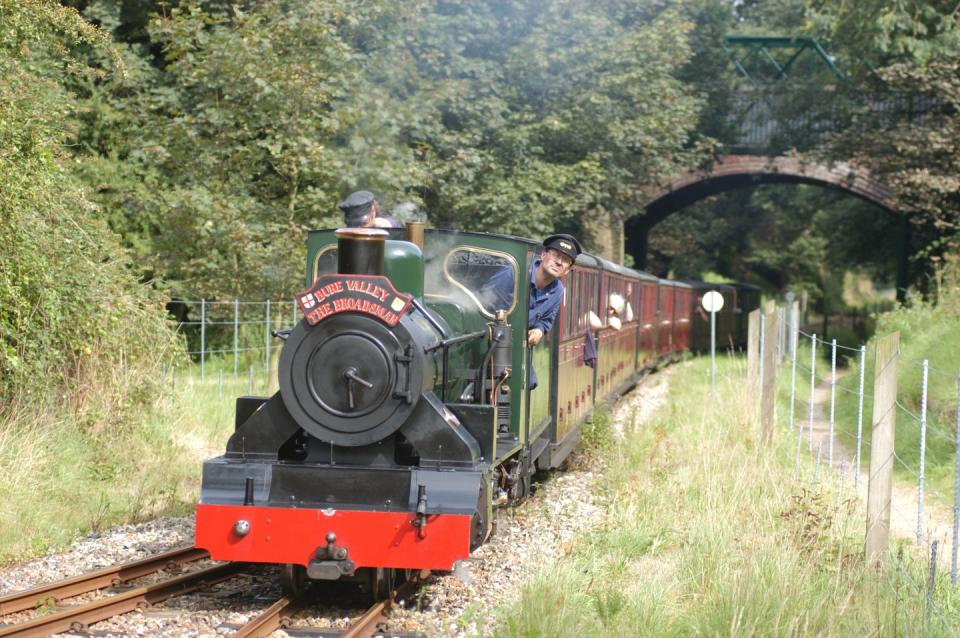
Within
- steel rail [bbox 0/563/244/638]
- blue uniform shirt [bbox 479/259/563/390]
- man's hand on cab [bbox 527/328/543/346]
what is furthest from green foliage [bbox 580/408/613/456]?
steel rail [bbox 0/563/244/638]

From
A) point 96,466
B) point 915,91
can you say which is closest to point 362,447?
point 96,466

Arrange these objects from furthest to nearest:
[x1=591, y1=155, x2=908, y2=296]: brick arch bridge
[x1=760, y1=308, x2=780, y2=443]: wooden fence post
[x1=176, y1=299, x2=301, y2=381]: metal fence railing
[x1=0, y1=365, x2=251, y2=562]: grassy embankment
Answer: [x1=591, y1=155, x2=908, y2=296]: brick arch bridge
[x1=176, y1=299, x2=301, y2=381]: metal fence railing
[x1=760, y1=308, x2=780, y2=443]: wooden fence post
[x1=0, y1=365, x2=251, y2=562]: grassy embankment

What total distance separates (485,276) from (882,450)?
291 cm

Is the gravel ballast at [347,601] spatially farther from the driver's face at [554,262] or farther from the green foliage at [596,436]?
the green foliage at [596,436]

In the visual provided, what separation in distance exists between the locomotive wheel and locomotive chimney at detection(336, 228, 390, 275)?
5.81ft

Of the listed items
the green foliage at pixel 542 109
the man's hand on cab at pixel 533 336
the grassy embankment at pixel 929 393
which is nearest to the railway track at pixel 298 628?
the man's hand on cab at pixel 533 336

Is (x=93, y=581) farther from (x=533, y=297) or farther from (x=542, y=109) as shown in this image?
(x=542, y=109)

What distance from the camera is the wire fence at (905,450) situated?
7164 millimetres

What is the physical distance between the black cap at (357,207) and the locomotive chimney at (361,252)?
106 cm

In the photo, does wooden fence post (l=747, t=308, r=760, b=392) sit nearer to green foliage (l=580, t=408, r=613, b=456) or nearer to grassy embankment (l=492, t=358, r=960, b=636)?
green foliage (l=580, t=408, r=613, b=456)

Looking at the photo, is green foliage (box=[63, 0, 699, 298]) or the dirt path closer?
the dirt path

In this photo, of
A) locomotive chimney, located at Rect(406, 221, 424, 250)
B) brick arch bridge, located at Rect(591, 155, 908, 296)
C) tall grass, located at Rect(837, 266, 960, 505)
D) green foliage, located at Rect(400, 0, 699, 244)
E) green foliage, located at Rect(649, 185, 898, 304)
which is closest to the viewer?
locomotive chimney, located at Rect(406, 221, 424, 250)

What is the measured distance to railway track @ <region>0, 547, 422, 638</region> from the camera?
592 cm

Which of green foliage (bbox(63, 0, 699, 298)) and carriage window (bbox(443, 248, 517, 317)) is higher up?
green foliage (bbox(63, 0, 699, 298))
